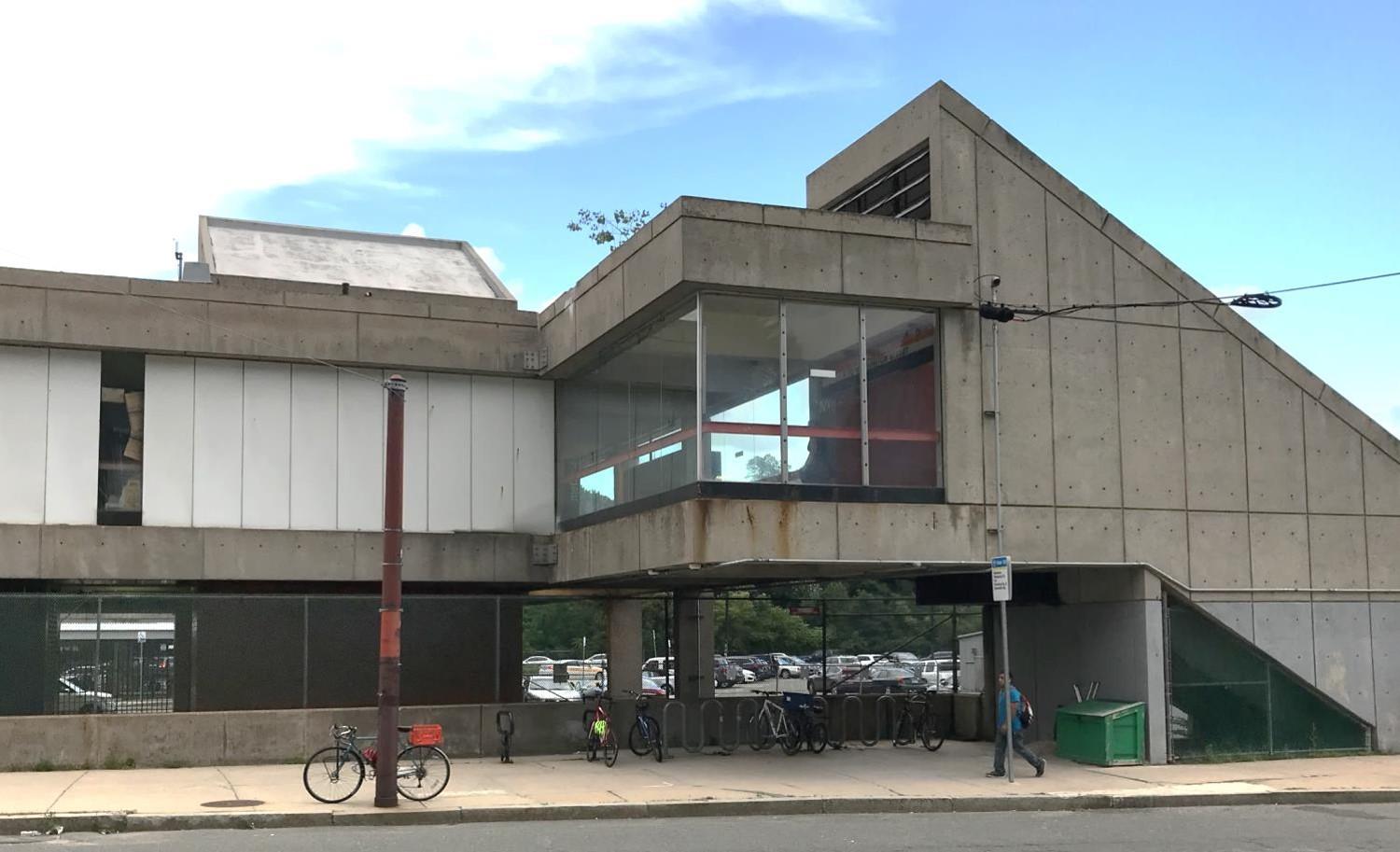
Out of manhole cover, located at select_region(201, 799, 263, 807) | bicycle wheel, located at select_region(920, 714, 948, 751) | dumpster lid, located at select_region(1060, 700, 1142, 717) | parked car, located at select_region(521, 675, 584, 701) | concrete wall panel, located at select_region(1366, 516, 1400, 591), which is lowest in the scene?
bicycle wheel, located at select_region(920, 714, 948, 751)

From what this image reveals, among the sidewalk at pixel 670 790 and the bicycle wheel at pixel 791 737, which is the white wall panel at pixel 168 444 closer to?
the sidewalk at pixel 670 790

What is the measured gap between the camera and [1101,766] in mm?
20891

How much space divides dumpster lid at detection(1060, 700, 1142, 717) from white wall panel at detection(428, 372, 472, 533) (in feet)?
34.5

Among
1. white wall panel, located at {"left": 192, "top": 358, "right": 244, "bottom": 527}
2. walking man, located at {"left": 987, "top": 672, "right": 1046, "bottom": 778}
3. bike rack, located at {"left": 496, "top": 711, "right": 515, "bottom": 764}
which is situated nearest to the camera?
walking man, located at {"left": 987, "top": 672, "right": 1046, "bottom": 778}

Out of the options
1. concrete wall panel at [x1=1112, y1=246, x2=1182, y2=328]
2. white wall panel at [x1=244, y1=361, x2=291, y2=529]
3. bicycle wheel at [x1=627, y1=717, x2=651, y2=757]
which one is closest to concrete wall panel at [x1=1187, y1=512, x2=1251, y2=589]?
concrete wall panel at [x1=1112, y1=246, x2=1182, y2=328]

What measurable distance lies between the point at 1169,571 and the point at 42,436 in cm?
1768

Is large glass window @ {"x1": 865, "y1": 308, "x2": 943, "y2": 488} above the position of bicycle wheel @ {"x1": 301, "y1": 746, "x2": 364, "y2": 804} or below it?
above

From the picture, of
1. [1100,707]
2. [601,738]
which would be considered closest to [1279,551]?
[1100,707]

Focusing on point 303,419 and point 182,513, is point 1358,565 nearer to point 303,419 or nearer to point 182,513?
point 303,419

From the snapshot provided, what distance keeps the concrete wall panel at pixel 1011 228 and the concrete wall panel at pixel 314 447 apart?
11161mm

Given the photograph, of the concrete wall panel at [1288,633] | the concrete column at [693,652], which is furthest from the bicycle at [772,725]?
the concrete wall panel at [1288,633]

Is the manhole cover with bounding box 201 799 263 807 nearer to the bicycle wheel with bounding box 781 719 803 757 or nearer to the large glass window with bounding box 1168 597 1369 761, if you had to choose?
the bicycle wheel with bounding box 781 719 803 757

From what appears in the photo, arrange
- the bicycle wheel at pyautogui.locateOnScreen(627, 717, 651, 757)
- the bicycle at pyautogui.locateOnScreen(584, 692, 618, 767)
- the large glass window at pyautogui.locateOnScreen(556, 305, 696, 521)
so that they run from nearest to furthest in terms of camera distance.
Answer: the large glass window at pyautogui.locateOnScreen(556, 305, 696, 521) → the bicycle at pyautogui.locateOnScreen(584, 692, 618, 767) → the bicycle wheel at pyautogui.locateOnScreen(627, 717, 651, 757)

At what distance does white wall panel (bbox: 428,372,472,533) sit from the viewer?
2494 centimetres
